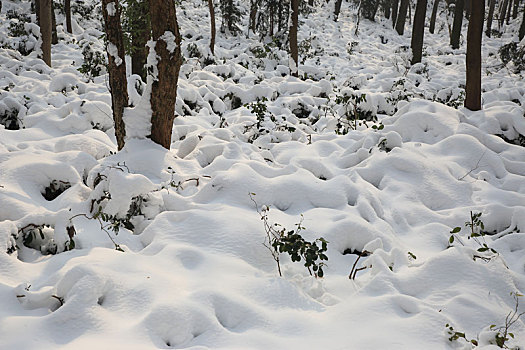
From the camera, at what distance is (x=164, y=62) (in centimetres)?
447

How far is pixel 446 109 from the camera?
6727 millimetres

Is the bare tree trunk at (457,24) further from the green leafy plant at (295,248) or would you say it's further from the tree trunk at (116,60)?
the green leafy plant at (295,248)

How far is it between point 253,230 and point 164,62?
246 cm

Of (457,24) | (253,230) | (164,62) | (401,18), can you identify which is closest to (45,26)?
(164,62)

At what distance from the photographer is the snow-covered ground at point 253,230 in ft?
7.73

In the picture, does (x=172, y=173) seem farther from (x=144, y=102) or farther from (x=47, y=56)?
(x=47, y=56)

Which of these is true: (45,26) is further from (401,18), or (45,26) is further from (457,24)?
(401,18)

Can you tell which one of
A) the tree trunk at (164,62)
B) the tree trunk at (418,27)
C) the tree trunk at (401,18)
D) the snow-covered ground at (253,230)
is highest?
the tree trunk at (401,18)

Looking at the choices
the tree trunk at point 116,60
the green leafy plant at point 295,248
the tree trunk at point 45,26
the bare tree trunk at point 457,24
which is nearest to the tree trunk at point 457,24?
the bare tree trunk at point 457,24

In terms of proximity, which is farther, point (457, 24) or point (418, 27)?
point (457, 24)

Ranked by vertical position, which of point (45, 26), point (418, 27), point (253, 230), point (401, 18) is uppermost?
point (401, 18)

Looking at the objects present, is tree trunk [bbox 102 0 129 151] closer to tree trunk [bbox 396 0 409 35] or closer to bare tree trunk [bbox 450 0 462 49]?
bare tree trunk [bbox 450 0 462 49]

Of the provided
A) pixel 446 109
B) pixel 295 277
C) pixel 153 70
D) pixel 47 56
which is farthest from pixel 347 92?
pixel 47 56

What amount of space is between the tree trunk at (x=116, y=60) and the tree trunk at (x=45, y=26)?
7593 mm
